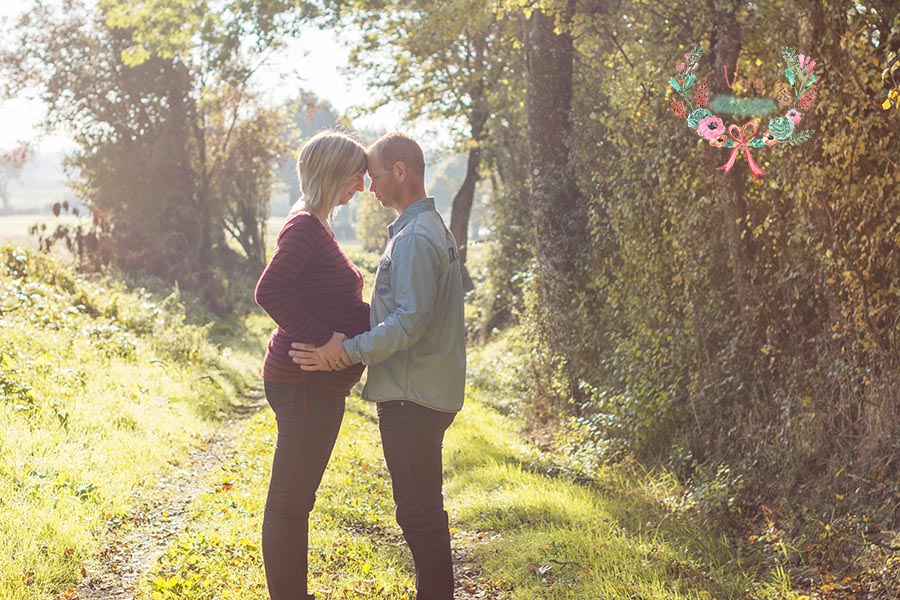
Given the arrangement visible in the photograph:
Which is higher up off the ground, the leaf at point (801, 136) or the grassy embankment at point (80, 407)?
the leaf at point (801, 136)

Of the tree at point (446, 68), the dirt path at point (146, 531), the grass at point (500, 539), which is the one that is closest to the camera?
the grass at point (500, 539)

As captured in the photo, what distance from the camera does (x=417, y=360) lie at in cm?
401

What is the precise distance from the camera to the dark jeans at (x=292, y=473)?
154 inches

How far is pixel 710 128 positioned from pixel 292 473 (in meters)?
4.62

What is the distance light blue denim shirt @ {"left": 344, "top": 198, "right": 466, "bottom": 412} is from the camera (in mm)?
3816

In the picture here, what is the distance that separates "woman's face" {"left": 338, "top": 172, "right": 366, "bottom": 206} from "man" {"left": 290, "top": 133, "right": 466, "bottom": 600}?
0.18 feet

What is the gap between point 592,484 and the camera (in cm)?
744

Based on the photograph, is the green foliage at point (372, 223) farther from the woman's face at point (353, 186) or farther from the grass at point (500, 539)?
the woman's face at point (353, 186)

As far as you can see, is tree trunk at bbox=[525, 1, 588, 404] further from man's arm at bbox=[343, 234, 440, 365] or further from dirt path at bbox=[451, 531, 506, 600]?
man's arm at bbox=[343, 234, 440, 365]

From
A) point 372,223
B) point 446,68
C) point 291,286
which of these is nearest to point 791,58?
point 291,286

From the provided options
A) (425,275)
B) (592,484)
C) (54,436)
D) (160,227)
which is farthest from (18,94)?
(425,275)

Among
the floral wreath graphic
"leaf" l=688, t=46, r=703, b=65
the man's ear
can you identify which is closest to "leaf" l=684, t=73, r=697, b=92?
the floral wreath graphic

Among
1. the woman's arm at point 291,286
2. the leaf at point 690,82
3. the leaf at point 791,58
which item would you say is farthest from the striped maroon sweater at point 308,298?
the leaf at point 690,82

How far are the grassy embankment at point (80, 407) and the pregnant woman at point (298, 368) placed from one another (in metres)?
1.71
